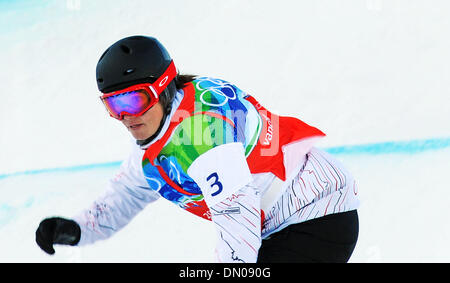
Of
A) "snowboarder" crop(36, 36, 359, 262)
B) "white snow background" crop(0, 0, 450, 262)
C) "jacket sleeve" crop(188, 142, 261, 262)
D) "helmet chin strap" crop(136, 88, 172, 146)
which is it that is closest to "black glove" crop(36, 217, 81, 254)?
"snowboarder" crop(36, 36, 359, 262)

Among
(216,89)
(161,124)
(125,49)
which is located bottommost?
(161,124)

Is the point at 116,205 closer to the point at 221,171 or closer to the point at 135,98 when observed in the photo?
the point at 135,98

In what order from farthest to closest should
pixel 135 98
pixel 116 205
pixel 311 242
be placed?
pixel 116 205 → pixel 311 242 → pixel 135 98

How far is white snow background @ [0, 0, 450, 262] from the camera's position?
470 centimetres

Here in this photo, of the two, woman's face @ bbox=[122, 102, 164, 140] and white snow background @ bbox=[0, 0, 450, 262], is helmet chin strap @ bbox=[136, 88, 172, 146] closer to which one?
woman's face @ bbox=[122, 102, 164, 140]

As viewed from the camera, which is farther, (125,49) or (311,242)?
(311,242)

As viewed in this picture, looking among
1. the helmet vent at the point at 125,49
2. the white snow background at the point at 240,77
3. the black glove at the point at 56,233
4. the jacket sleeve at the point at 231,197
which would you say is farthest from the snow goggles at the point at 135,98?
the white snow background at the point at 240,77

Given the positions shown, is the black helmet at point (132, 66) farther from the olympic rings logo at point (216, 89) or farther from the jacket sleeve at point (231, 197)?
the jacket sleeve at point (231, 197)

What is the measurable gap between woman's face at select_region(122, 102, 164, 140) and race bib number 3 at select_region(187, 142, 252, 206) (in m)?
0.22

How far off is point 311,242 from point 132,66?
0.90 metres

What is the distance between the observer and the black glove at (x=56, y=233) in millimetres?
2119

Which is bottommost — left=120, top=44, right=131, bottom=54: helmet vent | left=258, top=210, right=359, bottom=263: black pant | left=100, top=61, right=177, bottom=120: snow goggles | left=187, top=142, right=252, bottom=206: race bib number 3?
left=258, top=210, right=359, bottom=263: black pant

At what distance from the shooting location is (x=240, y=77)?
230 inches

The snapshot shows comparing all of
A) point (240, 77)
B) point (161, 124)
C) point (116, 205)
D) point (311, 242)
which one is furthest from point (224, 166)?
point (240, 77)
